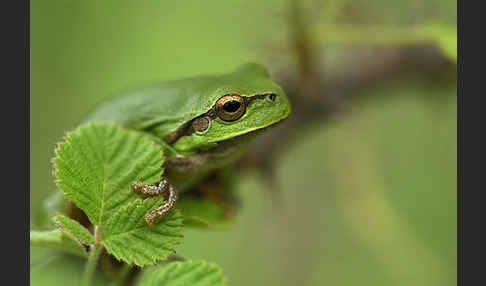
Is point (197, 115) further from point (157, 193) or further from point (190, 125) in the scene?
point (157, 193)

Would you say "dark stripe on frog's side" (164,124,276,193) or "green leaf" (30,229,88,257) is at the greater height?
"dark stripe on frog's side" (164,124,276,193)

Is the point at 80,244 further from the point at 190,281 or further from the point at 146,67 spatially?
the point at 146,67

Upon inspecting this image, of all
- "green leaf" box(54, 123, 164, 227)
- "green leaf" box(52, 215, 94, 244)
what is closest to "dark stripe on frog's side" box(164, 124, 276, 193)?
"green leaf" box(54, 123, 164, 227)

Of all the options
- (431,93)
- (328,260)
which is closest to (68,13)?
(431,93)

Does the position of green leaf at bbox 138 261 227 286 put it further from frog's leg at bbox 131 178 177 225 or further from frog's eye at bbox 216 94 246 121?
frog's eye at bbox 216 94 246 121

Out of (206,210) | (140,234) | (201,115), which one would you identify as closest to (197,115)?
(201,115)

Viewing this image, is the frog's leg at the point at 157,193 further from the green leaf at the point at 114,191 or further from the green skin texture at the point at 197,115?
the green skin texture at the point at 197,115
